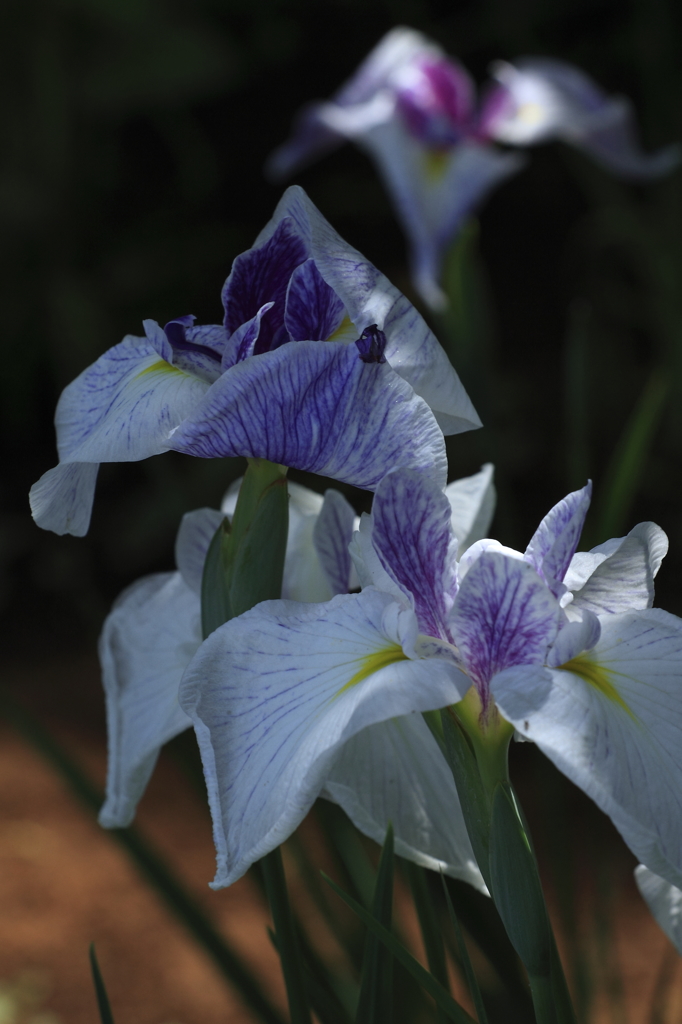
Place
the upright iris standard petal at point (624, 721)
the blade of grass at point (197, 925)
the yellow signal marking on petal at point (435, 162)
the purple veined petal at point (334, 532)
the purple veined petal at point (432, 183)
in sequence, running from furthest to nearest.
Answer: the yellow signal marking on petal at point (435, 162) < the purple veined petal at point (432, 183) < the blade of grass at point (197, 925) < the purple veined petal at point (334, 532) < the upright iris standard petal at point (624, 721)

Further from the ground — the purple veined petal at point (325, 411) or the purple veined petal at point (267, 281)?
the purple veined petal at point (267, 281)

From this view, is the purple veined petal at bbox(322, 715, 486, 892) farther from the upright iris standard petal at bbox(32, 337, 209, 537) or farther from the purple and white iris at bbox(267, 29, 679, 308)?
the purple and white iris at bbox(267, 29, 679, 308)

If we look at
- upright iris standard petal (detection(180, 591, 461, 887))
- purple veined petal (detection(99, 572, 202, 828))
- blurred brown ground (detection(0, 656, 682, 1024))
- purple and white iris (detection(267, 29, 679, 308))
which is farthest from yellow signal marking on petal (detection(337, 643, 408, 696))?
purple and white iris (detection(267, 29, 679, 308))

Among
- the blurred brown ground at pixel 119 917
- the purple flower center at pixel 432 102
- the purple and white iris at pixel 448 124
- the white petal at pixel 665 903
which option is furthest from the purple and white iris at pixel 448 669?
the purple flower center at pixel 432 102

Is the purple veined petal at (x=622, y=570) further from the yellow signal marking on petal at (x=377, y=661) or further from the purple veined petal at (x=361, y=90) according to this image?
the purple veined petal at (x=361, y=90)

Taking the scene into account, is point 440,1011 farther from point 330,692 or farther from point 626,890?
point 626,890
